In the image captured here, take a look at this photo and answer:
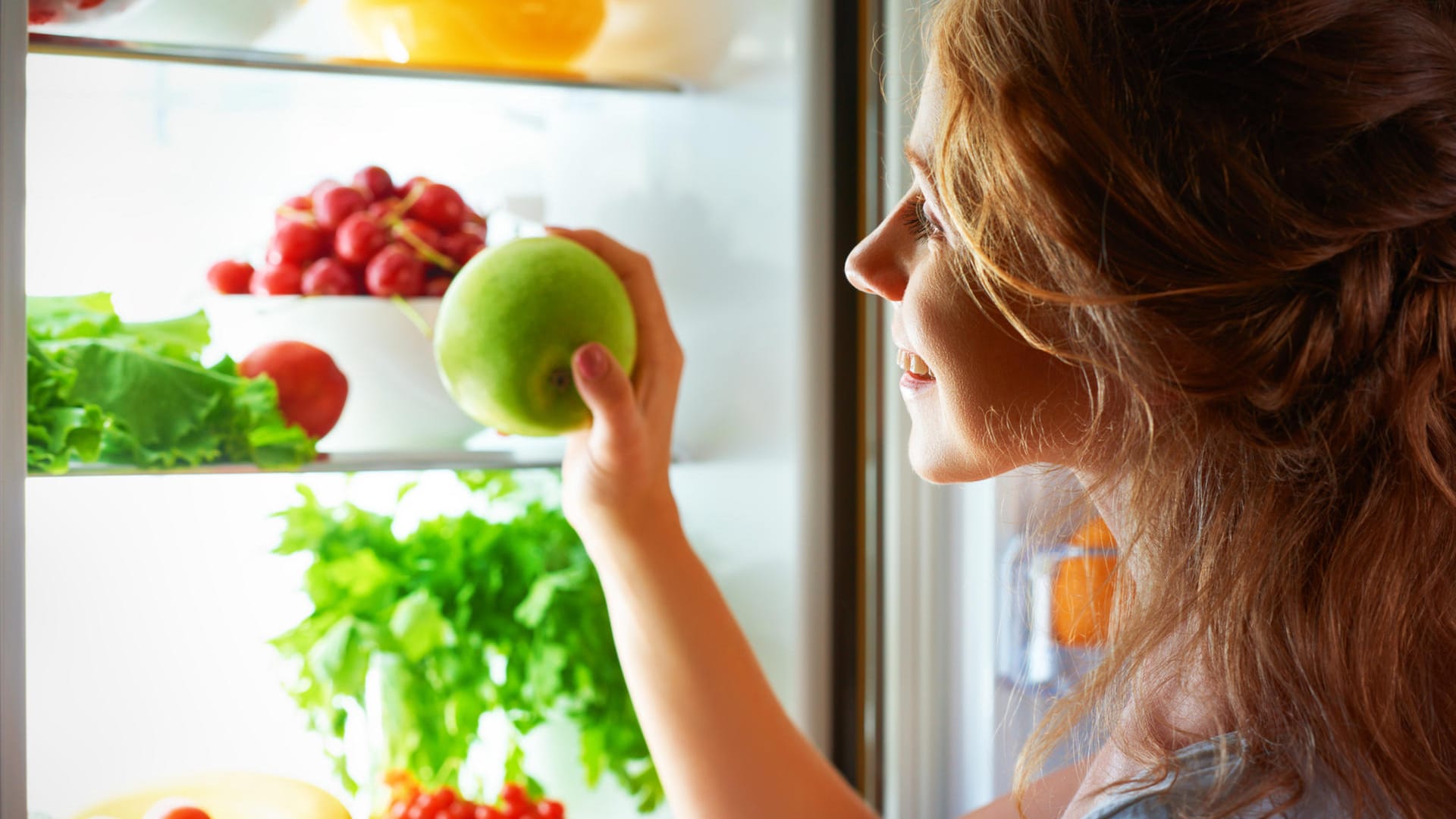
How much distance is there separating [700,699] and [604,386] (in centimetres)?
25

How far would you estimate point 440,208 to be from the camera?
1027 millimetres

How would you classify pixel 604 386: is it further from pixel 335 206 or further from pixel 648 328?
pixel 335 206

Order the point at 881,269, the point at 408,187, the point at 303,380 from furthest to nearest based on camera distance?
the point at 408,187 → the point at 303,380 → the point at 881,269

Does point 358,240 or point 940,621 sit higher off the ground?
point 358,240

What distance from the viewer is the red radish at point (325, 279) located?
38.7 inches

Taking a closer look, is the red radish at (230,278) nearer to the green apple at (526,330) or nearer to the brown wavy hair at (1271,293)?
the green apple at (526,330)

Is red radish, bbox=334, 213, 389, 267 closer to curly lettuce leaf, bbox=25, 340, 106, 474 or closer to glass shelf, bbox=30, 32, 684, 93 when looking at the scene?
glass shelf, bbox=30, 32, 684, 93

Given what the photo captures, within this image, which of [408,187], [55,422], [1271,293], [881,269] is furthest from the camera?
[408,187]

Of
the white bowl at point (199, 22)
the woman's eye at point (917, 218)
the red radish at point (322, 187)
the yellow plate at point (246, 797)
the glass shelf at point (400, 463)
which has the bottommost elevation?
the yellow plate at point (246, 797)

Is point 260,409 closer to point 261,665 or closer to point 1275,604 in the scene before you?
point 261,665

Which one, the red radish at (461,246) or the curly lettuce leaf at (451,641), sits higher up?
the red radish at (461,246)

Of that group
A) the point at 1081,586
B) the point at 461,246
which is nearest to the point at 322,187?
the point at 461,246

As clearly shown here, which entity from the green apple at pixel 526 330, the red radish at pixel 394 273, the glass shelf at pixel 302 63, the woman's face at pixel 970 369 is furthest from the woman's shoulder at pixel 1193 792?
the glass shelf at pixel 302 63

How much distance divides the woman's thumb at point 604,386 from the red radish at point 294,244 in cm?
30
